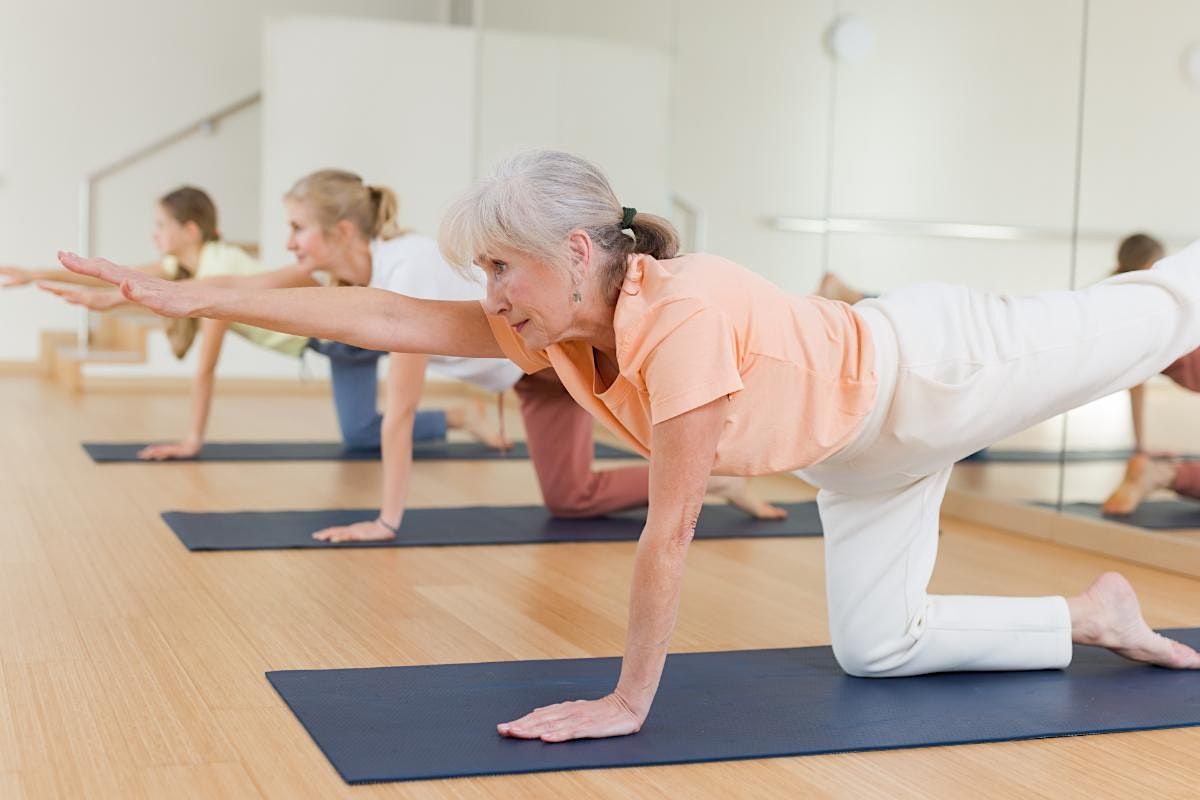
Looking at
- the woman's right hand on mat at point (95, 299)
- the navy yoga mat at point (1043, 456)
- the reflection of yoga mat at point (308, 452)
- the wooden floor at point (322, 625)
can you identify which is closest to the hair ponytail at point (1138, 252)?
the navy yoga mat at point (1043, 456)

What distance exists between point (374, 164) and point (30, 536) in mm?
4342

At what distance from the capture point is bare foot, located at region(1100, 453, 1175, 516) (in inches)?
135

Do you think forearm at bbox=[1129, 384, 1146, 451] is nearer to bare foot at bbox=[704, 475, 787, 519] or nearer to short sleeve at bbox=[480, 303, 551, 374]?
bare foot at bbox=[704, 475, 787, 519]

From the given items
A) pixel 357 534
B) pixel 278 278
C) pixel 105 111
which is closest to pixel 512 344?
pixel 357 534

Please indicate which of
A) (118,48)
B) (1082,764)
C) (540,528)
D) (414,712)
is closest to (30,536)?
(540,528)

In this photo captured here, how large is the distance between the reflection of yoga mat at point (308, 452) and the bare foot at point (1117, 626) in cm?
284

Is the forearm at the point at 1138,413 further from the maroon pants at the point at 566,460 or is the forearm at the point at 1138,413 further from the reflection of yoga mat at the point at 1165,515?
the maroon pants at the point at 566,460

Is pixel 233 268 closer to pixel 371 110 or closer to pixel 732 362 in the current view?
pixel 371 110

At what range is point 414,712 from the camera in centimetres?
196

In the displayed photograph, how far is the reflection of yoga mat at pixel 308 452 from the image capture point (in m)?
4.64

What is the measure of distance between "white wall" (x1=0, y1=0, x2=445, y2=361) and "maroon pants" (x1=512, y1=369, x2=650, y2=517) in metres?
5.01

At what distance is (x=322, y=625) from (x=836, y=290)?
231 cm

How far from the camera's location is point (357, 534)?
3.26m

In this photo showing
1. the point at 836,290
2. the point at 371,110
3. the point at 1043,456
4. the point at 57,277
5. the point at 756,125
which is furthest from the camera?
the point at 371,110
